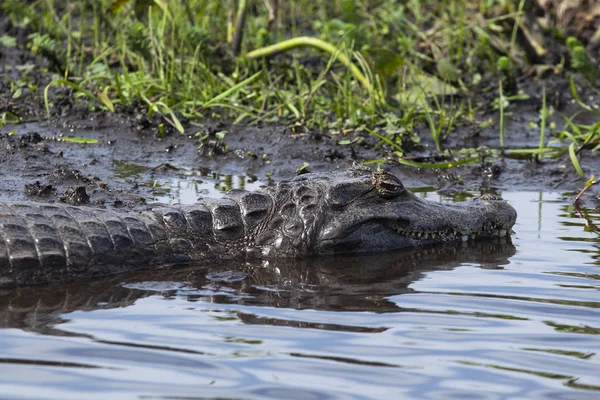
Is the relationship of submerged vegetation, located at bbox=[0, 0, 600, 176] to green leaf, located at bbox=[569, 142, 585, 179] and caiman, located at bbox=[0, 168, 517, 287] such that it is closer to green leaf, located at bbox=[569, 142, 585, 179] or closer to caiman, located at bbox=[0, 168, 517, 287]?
green leaf, located at bbox=[569, 142, 585, 179]

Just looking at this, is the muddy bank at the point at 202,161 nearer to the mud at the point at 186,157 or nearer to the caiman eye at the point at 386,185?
the mud at the point at 186,157

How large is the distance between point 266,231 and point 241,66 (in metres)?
3.55

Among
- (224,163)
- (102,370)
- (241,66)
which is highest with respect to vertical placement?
(241,66)

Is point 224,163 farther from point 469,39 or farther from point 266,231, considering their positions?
point 469,39

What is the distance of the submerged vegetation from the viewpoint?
7555 millimetres

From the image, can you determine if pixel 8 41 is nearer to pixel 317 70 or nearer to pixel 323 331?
pixel 317 70

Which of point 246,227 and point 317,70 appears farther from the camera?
point 317,70

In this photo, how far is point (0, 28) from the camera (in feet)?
33.2

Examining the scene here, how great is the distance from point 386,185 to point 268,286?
1.08 metres

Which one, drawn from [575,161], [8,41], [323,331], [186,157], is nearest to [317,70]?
[186,157]

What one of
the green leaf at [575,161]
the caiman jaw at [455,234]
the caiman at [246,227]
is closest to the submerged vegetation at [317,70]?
the green leaf at [575,161]

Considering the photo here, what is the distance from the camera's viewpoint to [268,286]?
179 inches

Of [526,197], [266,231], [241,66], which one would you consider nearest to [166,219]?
[266,231]

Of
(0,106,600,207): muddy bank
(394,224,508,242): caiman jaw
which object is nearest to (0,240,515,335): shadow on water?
(394,224,508,242): caiman jaw
